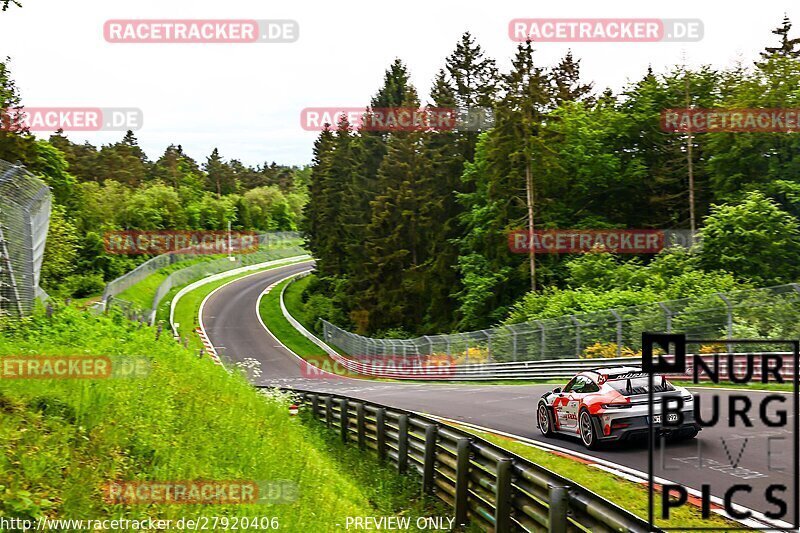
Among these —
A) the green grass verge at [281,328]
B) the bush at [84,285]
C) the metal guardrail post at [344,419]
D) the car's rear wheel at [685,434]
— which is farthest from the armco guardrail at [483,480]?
the bush at [84,285]

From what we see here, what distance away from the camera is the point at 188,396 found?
10.9 metres

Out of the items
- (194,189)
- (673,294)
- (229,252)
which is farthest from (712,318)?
(194,189)

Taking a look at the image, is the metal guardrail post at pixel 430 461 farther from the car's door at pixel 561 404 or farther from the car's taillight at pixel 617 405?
the car's door at pixel 561 404

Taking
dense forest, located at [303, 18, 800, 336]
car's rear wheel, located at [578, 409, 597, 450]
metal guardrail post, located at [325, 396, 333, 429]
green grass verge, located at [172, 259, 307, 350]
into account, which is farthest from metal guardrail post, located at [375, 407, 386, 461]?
green grass verge, located at [172, 259, 307, 350]

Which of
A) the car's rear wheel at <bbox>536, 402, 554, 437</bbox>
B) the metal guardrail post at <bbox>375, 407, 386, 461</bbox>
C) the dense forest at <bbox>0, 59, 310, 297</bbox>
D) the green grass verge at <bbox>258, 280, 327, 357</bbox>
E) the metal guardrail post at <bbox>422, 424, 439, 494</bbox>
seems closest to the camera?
the metal guardrail post at <bbox>422, 424, 439, 494</bbox>

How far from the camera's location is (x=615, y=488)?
1006cm

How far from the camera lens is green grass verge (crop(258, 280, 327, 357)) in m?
60.3

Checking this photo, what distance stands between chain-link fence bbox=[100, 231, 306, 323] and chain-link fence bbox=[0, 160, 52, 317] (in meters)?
5.38

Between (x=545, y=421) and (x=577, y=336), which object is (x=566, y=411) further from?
(x=577, y=336)

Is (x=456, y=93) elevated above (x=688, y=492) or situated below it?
above

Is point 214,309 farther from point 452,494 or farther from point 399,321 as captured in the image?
point 452,494

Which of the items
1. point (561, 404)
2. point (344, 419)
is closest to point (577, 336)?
point (344, 419)

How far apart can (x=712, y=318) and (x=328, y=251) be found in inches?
2023

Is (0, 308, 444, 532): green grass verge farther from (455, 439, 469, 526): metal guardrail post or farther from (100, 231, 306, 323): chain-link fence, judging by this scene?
(100, 231, 306, 323): chain-link fence
